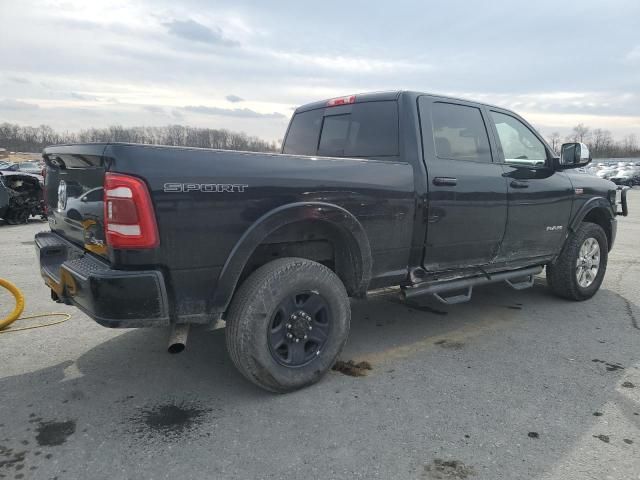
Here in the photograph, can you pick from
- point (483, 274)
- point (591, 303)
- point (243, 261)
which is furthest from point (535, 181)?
point (243, 261)

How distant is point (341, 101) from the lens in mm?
4465

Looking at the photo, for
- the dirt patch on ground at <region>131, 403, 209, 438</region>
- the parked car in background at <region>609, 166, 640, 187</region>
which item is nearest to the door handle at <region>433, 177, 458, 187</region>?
the dirt patch on ground at <region>131, 403, 209, 438</region>

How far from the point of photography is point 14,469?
2393 mm

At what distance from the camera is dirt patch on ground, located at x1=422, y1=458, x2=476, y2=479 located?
2.39 meters

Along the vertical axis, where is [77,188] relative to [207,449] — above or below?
above

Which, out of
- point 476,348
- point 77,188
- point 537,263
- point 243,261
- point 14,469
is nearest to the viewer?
point 14,469

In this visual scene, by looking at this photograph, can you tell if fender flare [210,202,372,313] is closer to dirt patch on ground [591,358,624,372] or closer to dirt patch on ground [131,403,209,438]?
dirt patch on ground [131,403,209,438]

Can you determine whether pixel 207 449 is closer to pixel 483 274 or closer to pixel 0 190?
pixel 483 274

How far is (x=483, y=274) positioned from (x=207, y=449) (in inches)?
114

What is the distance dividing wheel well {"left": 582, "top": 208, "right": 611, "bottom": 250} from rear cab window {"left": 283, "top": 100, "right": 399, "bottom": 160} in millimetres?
2996

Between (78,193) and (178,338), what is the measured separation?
3.62ft

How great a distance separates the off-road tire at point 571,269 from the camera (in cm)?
535

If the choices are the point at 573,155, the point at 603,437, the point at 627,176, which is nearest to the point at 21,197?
the point at 573,155

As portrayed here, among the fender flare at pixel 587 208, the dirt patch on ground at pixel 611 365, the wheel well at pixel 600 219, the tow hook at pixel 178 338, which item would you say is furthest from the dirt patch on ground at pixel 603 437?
the wheel well at pixel 600 219
